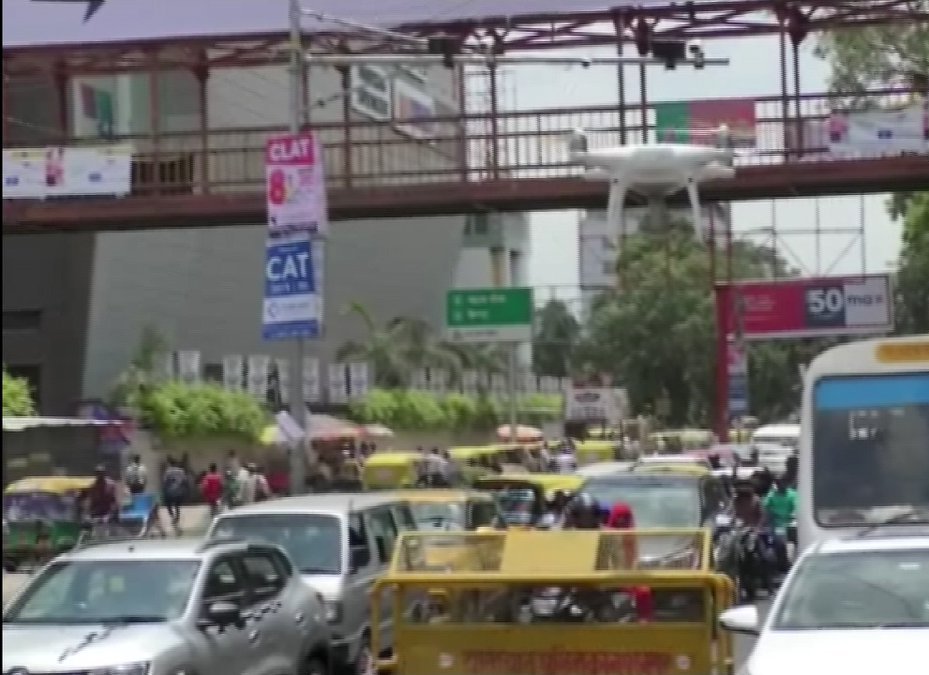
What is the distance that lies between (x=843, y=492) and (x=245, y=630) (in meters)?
4.44

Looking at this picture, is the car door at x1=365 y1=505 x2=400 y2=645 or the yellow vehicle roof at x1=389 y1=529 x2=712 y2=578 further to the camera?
the car door at x1=365 y1=505 x2=400 y2=645

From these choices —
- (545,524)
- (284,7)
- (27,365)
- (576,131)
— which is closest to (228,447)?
(27,365)

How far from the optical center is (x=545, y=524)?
20531 millimetres

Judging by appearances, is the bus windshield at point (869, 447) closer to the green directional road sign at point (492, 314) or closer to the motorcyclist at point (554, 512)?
the motorcyclist at point (554, 512)

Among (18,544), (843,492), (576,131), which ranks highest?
(576,131)

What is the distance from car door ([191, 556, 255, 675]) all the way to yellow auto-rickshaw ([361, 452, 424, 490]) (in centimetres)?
2457

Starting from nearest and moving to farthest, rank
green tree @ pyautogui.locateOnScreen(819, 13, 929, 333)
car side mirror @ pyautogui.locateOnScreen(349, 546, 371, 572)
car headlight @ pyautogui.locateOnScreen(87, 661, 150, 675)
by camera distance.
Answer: car headlight @ pyautogui.locateOnScreen(87, 661, 150, 675) → car side mirror @ pyautogui.locateOnScreen(349, 546, 371, 572) → green tree @ pyautogui.locateOnScreen(819, 13, 929, 333)

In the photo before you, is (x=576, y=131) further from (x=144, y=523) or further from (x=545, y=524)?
(x=144, y=523)

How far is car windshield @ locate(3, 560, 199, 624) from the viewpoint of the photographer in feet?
34.7

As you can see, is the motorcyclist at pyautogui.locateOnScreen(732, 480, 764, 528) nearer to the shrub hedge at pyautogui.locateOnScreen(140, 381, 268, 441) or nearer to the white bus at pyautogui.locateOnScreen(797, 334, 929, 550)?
the white bus at pyautogui.locateOnScreen(797, 334, 929, 550)

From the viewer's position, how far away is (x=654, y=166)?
909 inches

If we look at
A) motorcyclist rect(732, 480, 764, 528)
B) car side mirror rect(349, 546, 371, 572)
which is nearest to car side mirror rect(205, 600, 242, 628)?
car side mirror rect(349, 546, 371, 572)

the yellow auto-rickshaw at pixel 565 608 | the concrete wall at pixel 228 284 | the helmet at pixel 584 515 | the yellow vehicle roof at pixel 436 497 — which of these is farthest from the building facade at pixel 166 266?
the yellow auto-rickshaw at pixel 565 608

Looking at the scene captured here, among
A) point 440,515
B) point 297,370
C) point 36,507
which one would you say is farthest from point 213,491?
point 440,515
